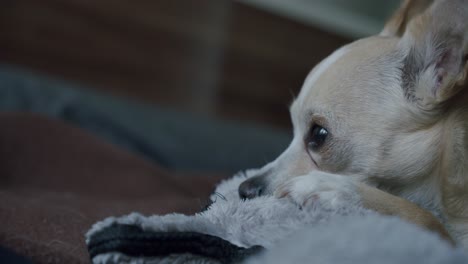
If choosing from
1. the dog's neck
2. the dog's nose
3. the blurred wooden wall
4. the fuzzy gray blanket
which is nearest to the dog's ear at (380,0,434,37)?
the dog's neck

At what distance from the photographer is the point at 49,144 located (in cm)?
192

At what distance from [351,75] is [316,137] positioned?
149 mm

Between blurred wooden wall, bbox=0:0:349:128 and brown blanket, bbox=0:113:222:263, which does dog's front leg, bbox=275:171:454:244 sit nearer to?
brown blanket, bbox=0:113:222:263

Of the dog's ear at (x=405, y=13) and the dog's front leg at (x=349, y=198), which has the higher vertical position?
the dog's ear at (x=405, y=13)

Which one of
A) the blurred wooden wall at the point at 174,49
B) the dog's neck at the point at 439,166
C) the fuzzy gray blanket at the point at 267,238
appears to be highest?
the blurred wooden wall at the point at 174,49

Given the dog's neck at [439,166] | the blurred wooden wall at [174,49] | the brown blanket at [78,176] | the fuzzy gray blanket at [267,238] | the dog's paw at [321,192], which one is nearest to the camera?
the fuzzy gray blanket at [267,238]

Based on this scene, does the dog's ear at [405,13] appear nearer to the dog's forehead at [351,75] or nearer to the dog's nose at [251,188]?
the dog's forehead at [351,75]

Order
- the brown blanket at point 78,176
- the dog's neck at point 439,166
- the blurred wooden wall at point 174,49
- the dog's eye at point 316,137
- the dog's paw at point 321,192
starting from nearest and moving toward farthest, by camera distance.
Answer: the dog's paw at point 321,192
the dog's neck at point 439,166
the dog's eye at point 316,137
the brown blanket at point 78,176
the blurred wooden wall at point 174,49

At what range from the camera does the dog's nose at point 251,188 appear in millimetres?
1104

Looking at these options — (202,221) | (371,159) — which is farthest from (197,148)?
(202,221)

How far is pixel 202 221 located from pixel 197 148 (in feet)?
5.50

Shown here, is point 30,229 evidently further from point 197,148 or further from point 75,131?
point 197,148

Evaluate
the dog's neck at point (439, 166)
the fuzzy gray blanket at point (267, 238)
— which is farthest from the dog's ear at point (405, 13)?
the fuzzy gray blanket at point (267, 238)

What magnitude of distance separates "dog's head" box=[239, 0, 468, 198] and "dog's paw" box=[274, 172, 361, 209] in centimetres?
15
